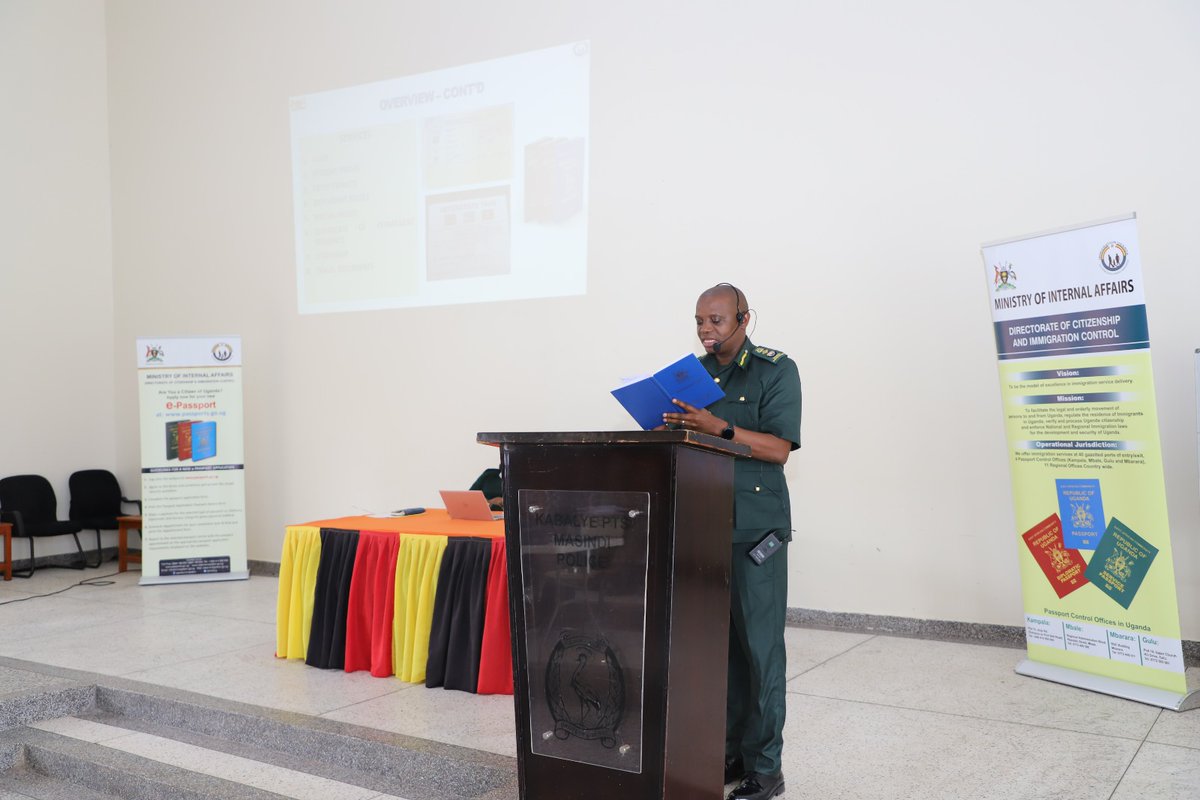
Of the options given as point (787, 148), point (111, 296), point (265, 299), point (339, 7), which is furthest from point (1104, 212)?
point (111, 296)

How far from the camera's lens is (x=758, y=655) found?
258 cm

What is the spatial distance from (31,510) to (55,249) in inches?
79.8

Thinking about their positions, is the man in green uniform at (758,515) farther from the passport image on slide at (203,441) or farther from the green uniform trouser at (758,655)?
the passport image on slide at (203,441)

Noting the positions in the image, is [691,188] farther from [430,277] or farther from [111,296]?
[111,296]

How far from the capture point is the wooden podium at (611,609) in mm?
2039

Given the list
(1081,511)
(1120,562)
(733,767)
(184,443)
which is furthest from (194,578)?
(1120,562)

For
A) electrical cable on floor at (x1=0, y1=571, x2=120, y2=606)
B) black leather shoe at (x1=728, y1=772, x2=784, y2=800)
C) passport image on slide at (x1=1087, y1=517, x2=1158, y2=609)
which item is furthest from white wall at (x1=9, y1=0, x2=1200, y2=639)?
black leather shoe at (x1=728, y1=772, x2=784, y2=800)

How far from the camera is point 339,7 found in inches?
258

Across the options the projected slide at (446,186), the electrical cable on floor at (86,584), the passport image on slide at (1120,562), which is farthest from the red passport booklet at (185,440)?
the passport image on slide at (1120,562)

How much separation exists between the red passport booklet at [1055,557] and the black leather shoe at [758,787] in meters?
1.73

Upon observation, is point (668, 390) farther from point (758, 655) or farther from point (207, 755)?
point (207, 755)

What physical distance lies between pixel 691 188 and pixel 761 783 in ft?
11.2

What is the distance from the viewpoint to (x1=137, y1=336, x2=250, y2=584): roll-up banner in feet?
21.4

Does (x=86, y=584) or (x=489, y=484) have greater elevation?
(x=489, y=484)
